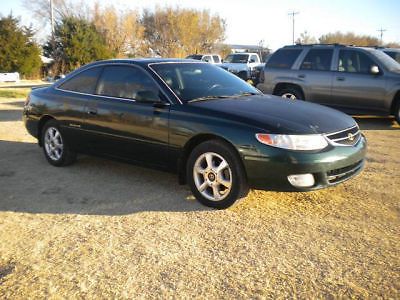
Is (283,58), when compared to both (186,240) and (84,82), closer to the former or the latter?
(84,82)

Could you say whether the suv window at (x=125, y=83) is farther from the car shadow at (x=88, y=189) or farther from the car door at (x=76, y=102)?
the car shadow at (x=88, y=189)

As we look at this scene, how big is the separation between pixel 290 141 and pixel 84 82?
3.04 metres

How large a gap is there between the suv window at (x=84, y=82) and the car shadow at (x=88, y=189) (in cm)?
109

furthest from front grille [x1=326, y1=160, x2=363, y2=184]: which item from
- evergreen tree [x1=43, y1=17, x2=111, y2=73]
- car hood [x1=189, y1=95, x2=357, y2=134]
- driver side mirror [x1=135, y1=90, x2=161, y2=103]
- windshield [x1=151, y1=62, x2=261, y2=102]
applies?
evergreen tree [x1=43, y1=17, x2=111, y2=73]

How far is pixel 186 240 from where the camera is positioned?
3529mm

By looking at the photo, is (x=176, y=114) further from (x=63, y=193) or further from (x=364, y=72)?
(x=364, y=72)

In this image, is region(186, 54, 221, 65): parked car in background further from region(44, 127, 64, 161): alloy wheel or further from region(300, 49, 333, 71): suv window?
region(44, 127, 64, 161): alloy wheel

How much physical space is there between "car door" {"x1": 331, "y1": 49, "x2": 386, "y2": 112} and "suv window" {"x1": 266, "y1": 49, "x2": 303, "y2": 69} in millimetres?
1116

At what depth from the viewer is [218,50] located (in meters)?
54.1

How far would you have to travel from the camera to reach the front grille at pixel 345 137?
4.06m

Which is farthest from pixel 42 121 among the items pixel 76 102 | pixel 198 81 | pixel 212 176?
pixel 212 176

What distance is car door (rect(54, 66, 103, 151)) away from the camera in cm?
543

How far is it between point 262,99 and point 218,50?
50.7 metres

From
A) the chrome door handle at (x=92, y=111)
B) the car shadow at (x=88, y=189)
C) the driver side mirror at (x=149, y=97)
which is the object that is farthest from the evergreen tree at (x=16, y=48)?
the driver side mirror at (x=149, y=97)
